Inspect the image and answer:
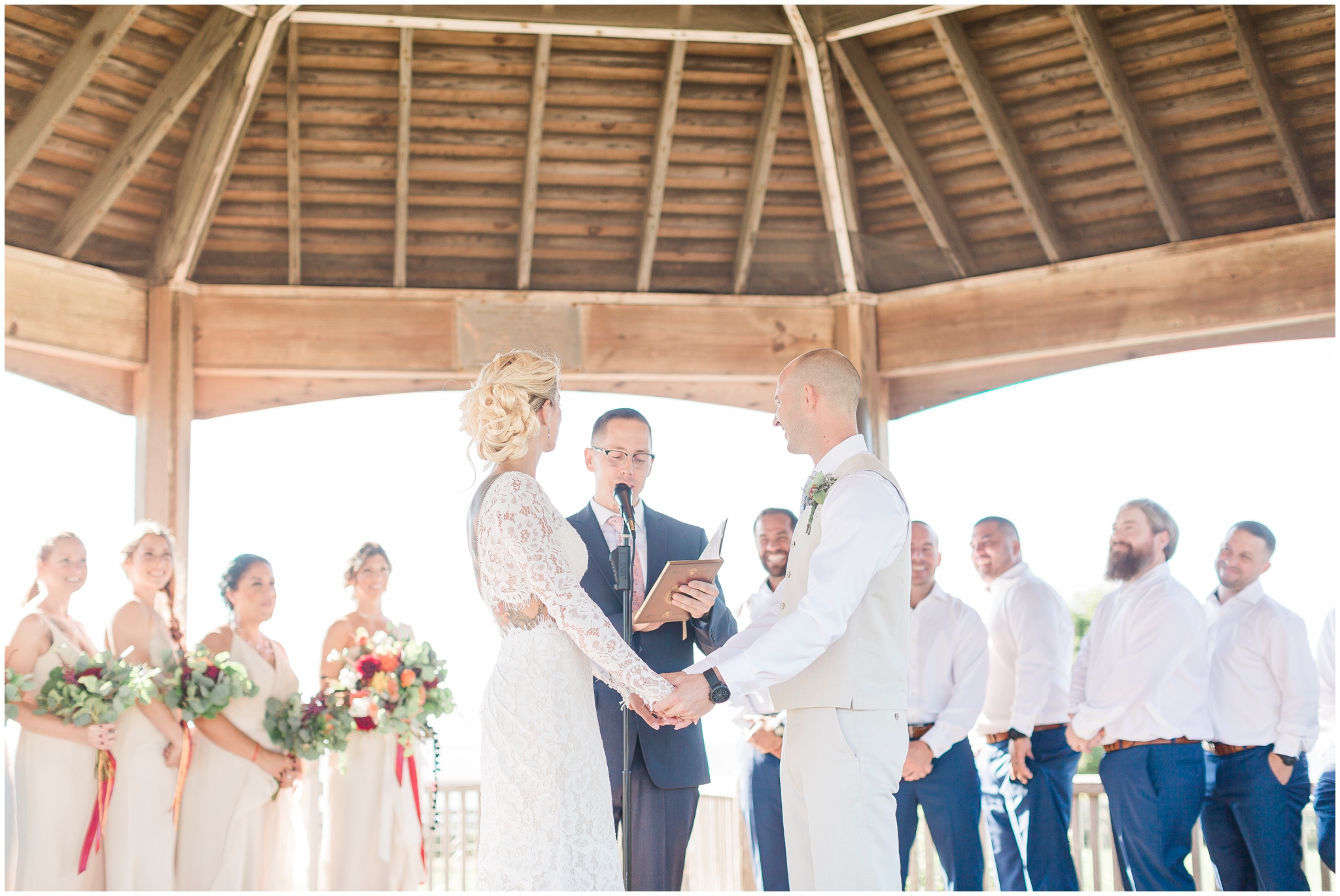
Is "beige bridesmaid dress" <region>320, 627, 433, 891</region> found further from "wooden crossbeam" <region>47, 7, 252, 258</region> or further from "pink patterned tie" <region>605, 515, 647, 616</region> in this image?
"wooden crossbeam" <region>47, 7, 252, 258</region>

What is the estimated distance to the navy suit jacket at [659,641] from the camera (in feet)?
12.3

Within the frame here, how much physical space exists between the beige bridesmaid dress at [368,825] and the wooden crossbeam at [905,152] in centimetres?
380

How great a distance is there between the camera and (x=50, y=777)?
471 cm

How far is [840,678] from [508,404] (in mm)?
1100

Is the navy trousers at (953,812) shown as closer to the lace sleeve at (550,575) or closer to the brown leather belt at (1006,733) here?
the brown leather belt at (1006,733)

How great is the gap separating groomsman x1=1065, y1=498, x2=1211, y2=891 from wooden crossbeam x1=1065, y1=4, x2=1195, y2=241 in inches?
79.7

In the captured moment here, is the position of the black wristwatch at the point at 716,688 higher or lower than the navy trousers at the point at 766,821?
higher

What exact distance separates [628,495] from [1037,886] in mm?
2848

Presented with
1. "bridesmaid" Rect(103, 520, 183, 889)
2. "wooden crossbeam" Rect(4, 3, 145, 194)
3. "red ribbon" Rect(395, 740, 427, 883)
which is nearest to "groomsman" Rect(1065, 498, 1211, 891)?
"red ribbon" Rect(395, 740, 427, 883)

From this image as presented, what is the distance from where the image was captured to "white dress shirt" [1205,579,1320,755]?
4.69m

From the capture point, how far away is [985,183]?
21.3 feet

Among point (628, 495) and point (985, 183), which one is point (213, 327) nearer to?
point (628, 495)

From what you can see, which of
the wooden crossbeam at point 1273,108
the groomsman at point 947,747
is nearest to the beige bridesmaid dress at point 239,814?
the groomsman at point 947,747

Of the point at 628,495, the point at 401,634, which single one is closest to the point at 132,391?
the point at 401,634
